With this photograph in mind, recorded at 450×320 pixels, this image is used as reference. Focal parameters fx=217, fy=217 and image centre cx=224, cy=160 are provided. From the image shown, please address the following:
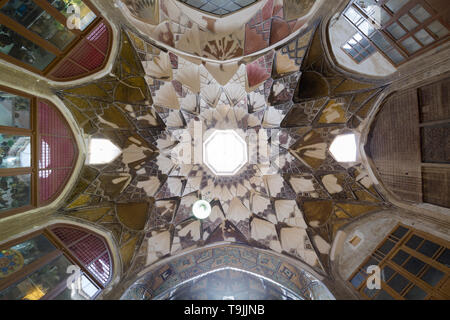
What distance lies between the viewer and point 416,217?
611 cm

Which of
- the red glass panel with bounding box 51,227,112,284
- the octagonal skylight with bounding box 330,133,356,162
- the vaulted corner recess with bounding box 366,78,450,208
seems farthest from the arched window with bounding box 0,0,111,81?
the vaulted corner recess with bounding box 366,78,450,208

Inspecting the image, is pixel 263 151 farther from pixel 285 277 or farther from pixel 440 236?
pixel 440 236

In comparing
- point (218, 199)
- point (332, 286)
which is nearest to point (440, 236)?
point (332, 286)

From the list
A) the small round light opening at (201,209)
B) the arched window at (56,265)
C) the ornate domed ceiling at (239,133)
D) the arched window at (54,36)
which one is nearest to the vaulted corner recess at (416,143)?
the ornate domed ceiling at (239,133)

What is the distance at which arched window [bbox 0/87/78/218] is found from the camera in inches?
216

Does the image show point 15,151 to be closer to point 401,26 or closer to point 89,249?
point 89,249

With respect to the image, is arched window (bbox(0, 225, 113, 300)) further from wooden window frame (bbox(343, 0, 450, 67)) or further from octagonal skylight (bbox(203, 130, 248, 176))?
wooden window frame (bbox(343, 0, 450, 67))

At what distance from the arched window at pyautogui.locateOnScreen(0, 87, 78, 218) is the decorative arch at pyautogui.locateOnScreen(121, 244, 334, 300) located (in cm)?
440

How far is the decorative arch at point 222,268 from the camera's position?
8180 mm

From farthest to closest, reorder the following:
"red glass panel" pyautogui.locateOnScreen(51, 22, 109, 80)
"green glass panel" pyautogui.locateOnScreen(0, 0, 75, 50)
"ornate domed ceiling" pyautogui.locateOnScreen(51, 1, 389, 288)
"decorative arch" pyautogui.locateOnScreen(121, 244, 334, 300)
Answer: "decorative arch" pyautogui.locateOnScreen(121, 244, 334, 300) → "ornate domed ceiling" pyautogui.locateOnScreen(51, 1, 389, 288) → "red glass panel" pyautogui.locateOnScreen(51, 22, 109, 80) → "green glass panel" pyautogui.locateOnScreen(0, 0, 75, 50)

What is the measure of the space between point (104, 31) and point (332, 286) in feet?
36.0

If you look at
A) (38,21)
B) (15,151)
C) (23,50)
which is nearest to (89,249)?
(15,151)

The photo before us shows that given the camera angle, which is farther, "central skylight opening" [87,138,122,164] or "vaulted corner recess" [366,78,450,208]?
"central skylight opening" [87,138,122,164]

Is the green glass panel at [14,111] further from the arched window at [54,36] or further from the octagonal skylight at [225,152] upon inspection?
the octagonal skylight at [225,152]
